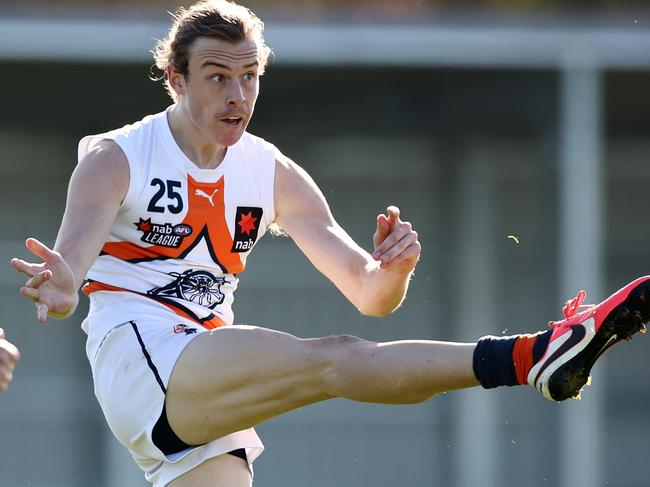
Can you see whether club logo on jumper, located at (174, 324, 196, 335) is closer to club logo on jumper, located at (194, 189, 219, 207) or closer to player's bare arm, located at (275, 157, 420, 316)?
club logo on jumper, located at (194, 189, 219, 207)

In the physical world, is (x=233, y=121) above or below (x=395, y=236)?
above

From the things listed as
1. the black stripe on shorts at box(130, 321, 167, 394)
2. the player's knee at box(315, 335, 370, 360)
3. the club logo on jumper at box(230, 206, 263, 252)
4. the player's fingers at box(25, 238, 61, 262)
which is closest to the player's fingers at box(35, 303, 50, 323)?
the player's fingers at box(25, 238, 61, 262)

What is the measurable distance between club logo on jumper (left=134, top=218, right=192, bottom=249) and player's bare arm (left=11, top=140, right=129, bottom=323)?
14 centimetres

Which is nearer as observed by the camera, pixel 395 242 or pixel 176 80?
pixel 395 242

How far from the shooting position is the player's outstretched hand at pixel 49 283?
149 inches

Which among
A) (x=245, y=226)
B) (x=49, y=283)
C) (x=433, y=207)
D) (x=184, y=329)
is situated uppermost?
(x=433, y=207)

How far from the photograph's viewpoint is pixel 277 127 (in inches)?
482

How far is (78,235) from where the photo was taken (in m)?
4.11

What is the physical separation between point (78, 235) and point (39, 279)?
33 cm

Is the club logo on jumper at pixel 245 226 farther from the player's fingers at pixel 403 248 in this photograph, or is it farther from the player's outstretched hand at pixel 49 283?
the player's outstretched hand at pixel 49 283

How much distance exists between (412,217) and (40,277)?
8.71 metres

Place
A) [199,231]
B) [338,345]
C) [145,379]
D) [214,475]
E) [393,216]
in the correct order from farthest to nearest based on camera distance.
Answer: [199,231]
[214,475]
[145,379]
[393,216]
[338,345]

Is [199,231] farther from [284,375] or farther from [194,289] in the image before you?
[284,375]

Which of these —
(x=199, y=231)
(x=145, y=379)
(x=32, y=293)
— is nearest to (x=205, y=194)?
(x=199, y=231)
